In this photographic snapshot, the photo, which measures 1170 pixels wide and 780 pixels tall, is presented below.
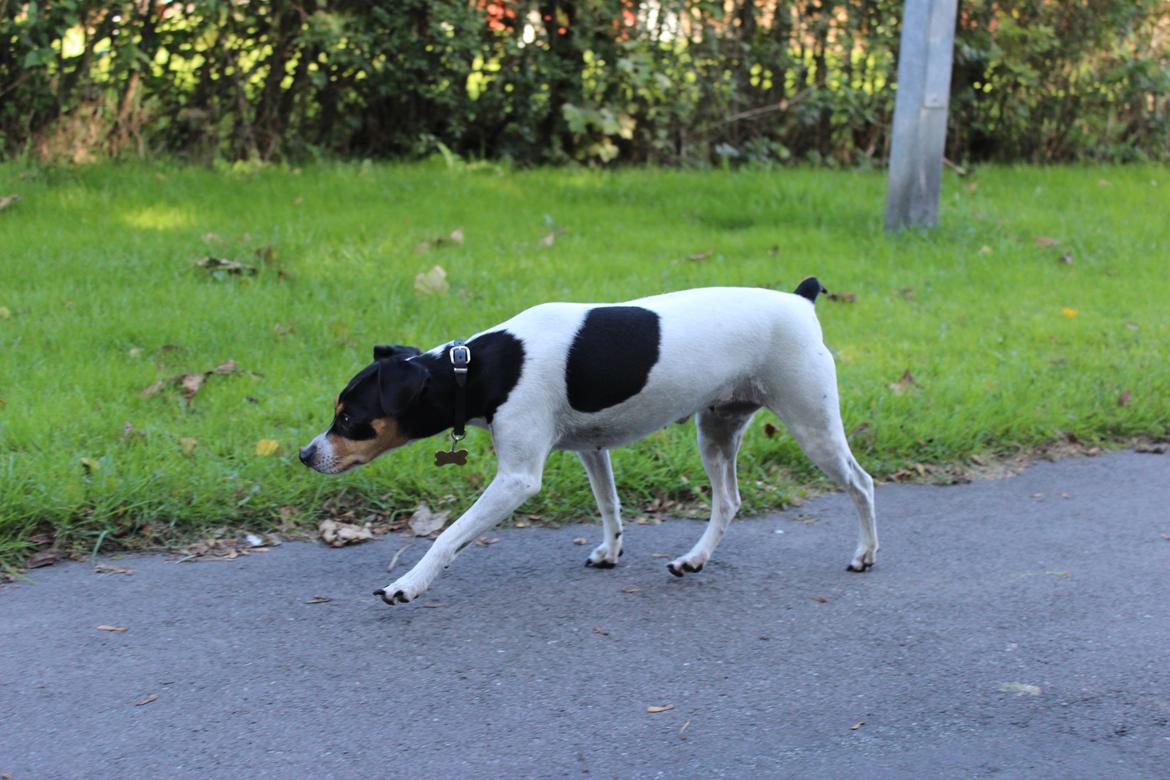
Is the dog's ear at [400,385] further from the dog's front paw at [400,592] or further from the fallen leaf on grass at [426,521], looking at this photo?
the fallen leaf on grass at [426,521]

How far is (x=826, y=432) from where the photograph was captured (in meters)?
4.53

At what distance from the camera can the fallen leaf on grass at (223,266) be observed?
7594 millimetres

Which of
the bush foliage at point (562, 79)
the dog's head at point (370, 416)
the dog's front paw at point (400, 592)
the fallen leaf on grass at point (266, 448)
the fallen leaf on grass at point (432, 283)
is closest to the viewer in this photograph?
the dog's front paw at point (400, 592)

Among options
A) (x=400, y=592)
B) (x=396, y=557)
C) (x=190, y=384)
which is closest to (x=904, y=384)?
(x=396, y=557)

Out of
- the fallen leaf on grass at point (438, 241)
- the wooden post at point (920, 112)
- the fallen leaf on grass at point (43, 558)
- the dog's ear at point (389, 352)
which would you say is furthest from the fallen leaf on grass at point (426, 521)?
the wooden post at point (920, 112)

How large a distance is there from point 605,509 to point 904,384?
2.52 meters

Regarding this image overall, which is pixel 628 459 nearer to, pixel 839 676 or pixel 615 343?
pixel 615 343

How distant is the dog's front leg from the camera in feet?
13.1

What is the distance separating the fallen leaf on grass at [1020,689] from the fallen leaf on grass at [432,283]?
456cm

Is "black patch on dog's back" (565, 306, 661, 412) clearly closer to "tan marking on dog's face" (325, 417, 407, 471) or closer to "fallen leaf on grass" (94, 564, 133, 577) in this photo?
"tan marking on dog's face" (325, 417, 407, 471)

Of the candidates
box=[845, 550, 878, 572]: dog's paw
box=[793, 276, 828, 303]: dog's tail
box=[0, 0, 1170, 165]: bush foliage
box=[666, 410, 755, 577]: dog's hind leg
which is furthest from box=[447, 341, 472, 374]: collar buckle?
box=[0, 0, 1170, 165]: bush foliage

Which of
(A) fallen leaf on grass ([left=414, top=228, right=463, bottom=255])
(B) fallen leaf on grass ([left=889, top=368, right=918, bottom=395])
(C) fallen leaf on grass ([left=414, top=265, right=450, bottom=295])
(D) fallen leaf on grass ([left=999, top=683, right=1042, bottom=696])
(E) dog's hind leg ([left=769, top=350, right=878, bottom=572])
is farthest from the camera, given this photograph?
(A) fallen leaf on grass ([left=414, top=228, right=463, bottom=255])

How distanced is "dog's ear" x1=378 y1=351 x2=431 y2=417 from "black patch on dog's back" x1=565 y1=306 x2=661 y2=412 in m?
0.51

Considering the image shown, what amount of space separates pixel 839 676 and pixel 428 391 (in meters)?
1.61
